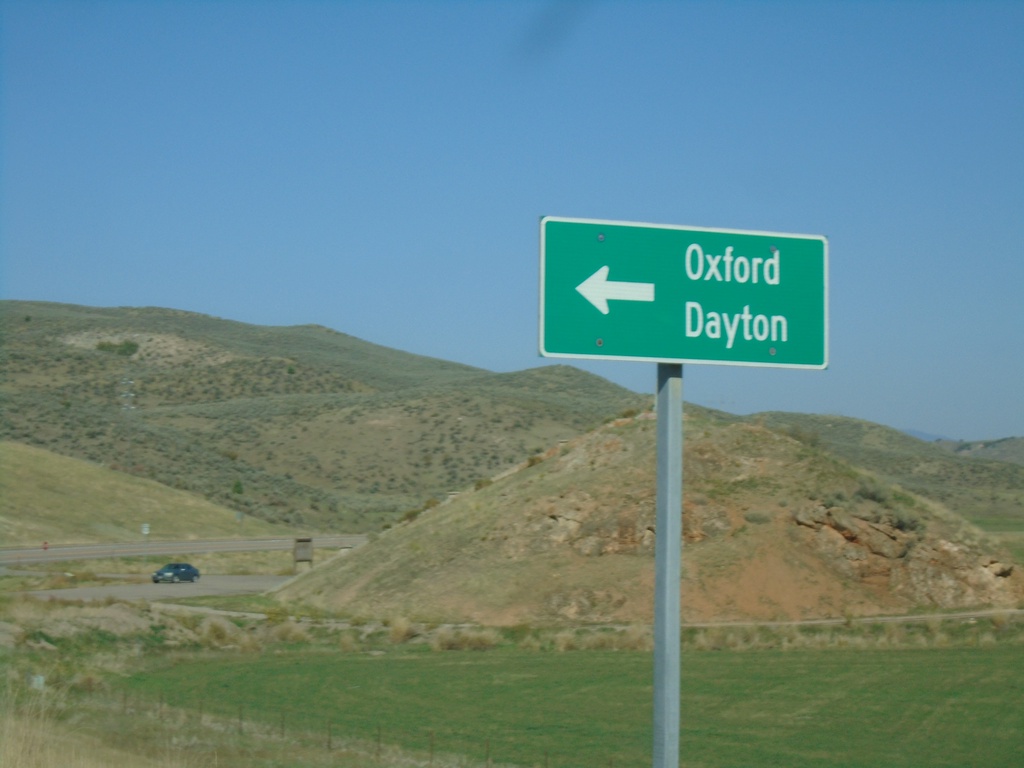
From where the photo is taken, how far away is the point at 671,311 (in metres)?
5.76

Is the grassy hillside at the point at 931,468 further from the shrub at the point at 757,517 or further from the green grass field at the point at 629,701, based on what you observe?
the green grass field at the point at 629,701

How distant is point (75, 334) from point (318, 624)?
147670mm

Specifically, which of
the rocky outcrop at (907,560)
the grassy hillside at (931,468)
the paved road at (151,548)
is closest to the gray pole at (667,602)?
the rocky outcrop at (907,560)

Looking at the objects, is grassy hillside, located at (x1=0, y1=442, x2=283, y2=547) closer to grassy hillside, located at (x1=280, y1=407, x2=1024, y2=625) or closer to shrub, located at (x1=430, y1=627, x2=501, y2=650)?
grassy hillside, located at (x1=280, y1=407, x2=1024, y2=625)

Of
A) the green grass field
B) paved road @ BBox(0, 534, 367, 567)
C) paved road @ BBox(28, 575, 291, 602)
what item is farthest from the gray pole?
paved road @ BBox(0, 534, 367, 567)

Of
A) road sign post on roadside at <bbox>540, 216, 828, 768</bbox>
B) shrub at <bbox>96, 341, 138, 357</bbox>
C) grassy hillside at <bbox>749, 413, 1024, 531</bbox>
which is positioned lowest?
road sign post on roadside at <bbox>540, 216, 828, 768</bbox>

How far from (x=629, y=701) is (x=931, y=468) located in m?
109

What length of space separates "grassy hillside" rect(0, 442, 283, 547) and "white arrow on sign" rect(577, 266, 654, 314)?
74405 millimetres

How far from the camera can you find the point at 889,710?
25.3 metres

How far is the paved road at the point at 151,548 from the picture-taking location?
65.3 meters

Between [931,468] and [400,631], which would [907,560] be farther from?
[931,468]

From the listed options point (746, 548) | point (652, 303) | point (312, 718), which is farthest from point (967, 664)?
point (652, 303)

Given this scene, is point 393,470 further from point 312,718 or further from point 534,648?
point 312,718

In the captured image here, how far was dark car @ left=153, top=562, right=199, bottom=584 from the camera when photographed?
5784cm
